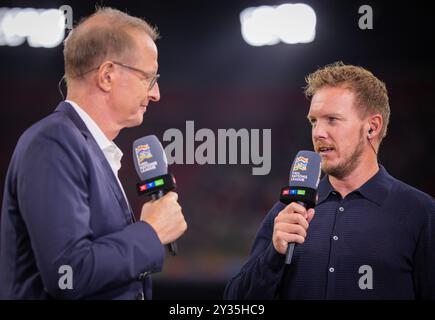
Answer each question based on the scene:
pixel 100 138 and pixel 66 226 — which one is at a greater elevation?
pixel 100 138

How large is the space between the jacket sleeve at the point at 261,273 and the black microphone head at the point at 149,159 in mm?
529

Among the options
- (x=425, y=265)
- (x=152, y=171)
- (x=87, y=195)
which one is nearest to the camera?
(x=87, y=195)

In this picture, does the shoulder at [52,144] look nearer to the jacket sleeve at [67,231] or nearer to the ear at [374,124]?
the jacket sleeve at [67,231]

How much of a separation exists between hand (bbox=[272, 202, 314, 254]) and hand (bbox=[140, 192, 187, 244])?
1.10ft

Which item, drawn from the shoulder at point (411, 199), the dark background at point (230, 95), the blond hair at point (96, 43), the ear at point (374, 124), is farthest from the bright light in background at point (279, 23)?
the blond hair at point (96, 43)

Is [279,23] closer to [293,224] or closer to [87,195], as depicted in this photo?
[293,224]

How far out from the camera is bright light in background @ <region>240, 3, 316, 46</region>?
2590 mm

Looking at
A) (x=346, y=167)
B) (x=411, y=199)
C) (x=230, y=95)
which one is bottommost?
(x=411, y=199)

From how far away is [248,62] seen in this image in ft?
9.68

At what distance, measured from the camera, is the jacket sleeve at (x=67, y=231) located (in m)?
1.28

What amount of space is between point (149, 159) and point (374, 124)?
3.32 ft

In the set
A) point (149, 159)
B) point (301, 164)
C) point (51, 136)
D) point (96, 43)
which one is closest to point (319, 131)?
point (301, 164)

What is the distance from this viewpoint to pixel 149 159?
5.02ft
